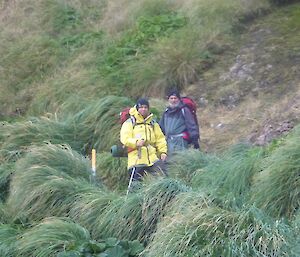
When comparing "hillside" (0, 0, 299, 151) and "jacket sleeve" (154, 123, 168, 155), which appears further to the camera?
"hillside" (0, 0, 299, 151)

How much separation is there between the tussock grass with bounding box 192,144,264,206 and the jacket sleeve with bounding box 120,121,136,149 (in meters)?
1.01

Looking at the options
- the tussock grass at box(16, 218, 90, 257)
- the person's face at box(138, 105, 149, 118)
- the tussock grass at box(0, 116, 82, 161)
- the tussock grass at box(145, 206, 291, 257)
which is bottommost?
the tussock grass at box(0, 116, 82, 161)

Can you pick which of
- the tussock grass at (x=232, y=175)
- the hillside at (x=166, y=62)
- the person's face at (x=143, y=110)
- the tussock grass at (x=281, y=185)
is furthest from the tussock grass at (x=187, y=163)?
the tussock grass at (x=281, y=185)

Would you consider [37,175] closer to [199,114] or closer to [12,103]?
[199,114]

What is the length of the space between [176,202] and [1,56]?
10.6 meters

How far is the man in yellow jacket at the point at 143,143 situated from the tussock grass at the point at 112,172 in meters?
0.90

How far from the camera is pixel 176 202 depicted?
332 inches

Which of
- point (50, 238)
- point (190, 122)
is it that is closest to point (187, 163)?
point (190, 122)

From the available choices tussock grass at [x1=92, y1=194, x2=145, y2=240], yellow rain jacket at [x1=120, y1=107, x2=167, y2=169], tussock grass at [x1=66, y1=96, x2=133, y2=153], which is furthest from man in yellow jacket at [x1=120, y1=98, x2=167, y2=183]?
tussock grass at [x1=66, y1=96, x2=133, y2=153]

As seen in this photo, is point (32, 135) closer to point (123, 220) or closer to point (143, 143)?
point (143, 143)

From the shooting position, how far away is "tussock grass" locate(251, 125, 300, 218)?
8.41m

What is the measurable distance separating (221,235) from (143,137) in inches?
134

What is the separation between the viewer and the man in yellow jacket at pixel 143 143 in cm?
1054

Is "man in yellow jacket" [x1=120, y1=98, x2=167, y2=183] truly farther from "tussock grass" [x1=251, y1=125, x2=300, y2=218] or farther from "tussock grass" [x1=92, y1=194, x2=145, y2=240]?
"tussock grass" [x1=251, y1=125, x2=300, y2=218]
